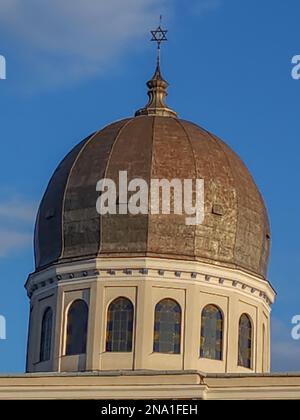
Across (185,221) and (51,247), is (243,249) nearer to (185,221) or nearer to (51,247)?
(185,221)

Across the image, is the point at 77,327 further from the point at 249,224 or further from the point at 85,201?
the point at 249,224

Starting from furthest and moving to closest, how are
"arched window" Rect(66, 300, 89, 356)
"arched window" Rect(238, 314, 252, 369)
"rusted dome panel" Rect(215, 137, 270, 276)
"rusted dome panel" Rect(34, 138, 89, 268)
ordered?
"rusted dome panel" Rect(34, 138, 89, 268) → "rusted dome panel" Rect(215, 137, 270, 276) → "arched window" Rect(238, 314, 252, 369) → "arched window" Rect(66, 300, 89, 356)

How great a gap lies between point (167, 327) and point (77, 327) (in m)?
3.05

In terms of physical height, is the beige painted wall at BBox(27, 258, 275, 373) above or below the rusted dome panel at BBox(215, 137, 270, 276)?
below

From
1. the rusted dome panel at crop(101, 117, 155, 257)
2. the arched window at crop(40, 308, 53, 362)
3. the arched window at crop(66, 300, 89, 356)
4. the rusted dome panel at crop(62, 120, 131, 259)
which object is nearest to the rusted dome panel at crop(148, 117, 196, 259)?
the rusted dome panel at crop(101, 117, 155, 257)

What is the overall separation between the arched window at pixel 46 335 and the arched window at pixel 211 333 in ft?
17.2

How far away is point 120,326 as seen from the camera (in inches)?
2088

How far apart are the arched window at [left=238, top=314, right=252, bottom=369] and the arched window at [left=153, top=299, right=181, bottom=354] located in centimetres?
248

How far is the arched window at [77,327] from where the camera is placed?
2104 inches

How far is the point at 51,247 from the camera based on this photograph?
5541 centimetres

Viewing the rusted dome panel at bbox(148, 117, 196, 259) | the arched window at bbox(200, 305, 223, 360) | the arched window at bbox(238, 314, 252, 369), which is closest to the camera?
the arched window at bbox(200, 305, 223, 360)

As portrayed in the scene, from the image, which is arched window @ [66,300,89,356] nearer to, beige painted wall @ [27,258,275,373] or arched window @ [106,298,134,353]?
beige painted wall @ [27,258,275,373]

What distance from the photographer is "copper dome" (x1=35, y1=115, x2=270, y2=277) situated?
53.9 m
